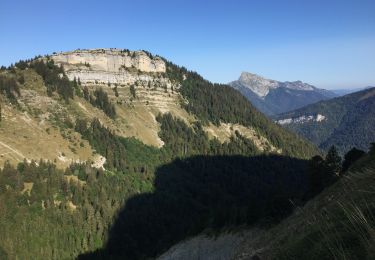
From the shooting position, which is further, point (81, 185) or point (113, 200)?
point (113, 200)

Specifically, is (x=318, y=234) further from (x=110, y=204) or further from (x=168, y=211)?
(x=168, y=211)

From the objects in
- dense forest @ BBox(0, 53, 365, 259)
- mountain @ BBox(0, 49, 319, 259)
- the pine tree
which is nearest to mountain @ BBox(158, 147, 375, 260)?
dense forest @ BBox(0, 53, 365, 259)

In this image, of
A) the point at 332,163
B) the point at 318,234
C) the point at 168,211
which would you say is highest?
the point at 318,234

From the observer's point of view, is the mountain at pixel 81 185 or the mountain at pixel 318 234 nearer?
the mountain at pixel 318 234

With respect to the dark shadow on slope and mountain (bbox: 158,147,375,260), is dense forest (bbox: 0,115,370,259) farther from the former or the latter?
mountain (bbox: 158,147,375,260)

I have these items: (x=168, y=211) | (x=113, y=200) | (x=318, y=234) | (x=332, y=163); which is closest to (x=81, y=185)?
(x=113, y=200)

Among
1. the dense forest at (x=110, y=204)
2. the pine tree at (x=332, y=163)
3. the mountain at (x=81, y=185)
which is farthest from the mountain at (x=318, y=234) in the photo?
the pine tree at (x=332, y=163)

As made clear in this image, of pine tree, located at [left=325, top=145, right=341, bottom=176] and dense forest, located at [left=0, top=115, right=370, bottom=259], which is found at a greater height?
pine tree, located at [left=325, top=145, right=341, bottom=176]

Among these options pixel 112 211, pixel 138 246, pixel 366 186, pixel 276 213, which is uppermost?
pixel 366 186

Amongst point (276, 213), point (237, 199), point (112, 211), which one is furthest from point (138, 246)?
point (276, 213)

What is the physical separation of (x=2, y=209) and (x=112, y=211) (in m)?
38.1

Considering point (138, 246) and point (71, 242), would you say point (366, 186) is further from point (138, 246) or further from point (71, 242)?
point (138, 246)

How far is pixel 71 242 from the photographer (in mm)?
118812

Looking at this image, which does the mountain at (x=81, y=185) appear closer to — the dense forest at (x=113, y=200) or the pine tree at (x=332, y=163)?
the dense forest at (x=113, y=200)
